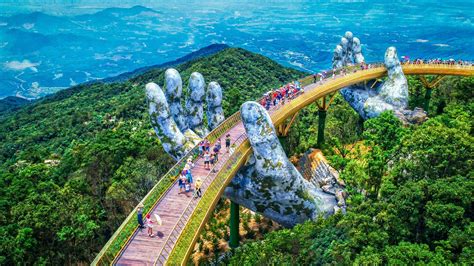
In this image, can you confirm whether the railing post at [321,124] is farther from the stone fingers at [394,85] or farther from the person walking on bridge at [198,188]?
the person walking on bridge at [198,188]

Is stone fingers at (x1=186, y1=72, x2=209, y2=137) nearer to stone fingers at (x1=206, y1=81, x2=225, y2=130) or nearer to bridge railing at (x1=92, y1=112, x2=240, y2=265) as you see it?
stone fingers at (x1=206, y1=81, x2=225, y2=130)

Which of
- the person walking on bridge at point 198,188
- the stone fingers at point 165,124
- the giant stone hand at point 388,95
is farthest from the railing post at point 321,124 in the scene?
the person walking on bridge at point 198,188

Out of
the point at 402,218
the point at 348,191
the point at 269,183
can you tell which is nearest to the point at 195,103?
the point at 269,183

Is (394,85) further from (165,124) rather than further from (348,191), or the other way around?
(165,124)

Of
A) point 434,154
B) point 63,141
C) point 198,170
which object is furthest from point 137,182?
point 63,141

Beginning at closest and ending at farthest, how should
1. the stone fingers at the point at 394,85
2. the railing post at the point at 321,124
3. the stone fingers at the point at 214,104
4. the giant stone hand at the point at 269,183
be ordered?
the giant stone hand at the point at 269,183 → the stone fingers at the point at 214,104 → the railing post at the point at 321,124 → the stone fingers at the point at 394,85

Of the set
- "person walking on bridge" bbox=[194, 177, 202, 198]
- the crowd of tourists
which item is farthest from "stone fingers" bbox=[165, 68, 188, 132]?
"person walking on bridge" bbox=[194, 177, 202, 198]
